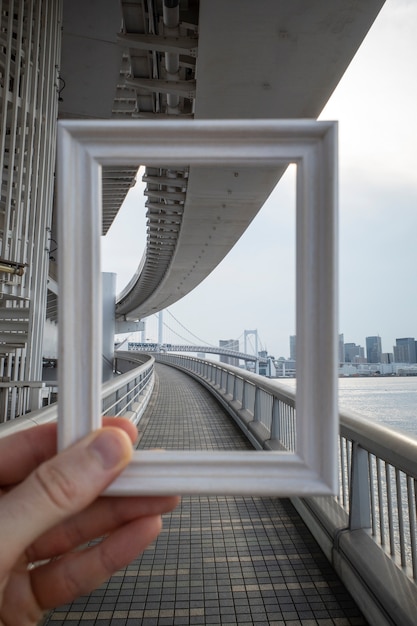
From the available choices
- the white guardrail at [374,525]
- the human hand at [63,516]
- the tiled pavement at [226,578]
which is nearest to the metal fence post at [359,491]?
→ the white guardrail at [374,525]

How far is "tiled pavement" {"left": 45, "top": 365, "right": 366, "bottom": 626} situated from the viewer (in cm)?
218

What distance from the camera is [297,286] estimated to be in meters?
0.89

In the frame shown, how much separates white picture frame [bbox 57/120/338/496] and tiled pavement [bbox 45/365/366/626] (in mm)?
1653

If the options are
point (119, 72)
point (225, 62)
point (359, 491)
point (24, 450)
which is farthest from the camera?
point (119, 72)

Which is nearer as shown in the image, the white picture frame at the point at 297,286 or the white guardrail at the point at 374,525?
the white picture frame at the point at 297,286

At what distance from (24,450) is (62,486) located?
263 millimetres

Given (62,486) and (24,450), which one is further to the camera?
(24,450)

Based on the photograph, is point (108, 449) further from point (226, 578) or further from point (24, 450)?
point (226, 578)

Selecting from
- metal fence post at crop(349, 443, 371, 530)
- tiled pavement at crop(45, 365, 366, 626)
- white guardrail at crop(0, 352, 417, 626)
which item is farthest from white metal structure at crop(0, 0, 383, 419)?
metal fence post at crop(349, 443, 371, 530)

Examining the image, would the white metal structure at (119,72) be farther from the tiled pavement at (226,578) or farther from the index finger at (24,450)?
the index finger at (24,450)

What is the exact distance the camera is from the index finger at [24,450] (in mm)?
1028

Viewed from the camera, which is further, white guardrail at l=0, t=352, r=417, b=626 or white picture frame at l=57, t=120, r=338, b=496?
white guardrail at l=0, t=352, r=417, b=626

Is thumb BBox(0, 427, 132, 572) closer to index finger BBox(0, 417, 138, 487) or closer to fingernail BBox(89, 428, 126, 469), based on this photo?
fingernail BBox(89, 428, 126, 469)

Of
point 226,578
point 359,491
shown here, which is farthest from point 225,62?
point 226,578
